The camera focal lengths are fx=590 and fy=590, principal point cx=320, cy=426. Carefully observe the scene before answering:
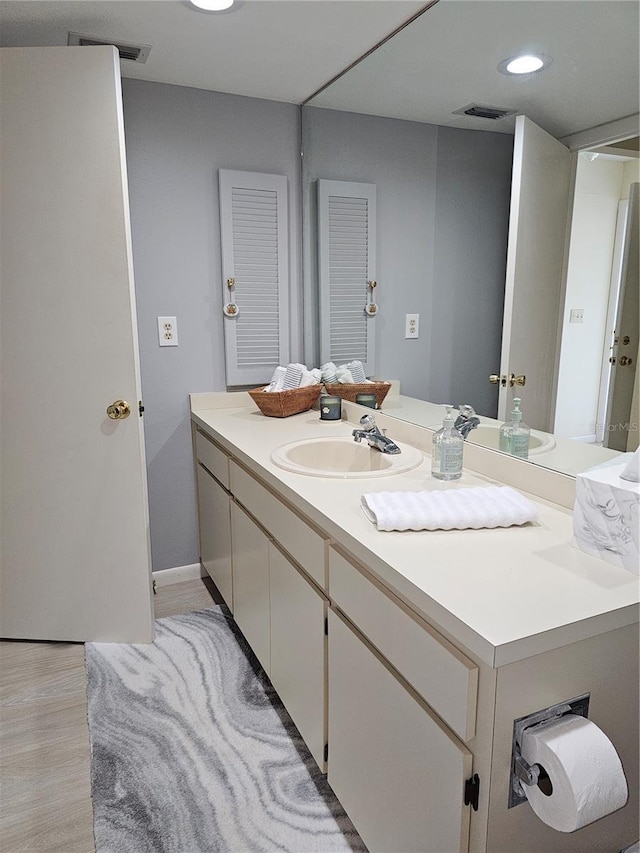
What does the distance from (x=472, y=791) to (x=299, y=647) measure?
70 centimetres

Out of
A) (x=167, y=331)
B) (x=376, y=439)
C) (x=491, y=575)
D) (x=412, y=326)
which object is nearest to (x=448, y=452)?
(x=376, y=439)

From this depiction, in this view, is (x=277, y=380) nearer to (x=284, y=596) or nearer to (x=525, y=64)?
(x=284, y=596)

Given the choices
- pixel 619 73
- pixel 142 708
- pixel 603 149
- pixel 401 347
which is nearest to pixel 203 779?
pixel 142 708

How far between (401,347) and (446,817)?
1.50 meters

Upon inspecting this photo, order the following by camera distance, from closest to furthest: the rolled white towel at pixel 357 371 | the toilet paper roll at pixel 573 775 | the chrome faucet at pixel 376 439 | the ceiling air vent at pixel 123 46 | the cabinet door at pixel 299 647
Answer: the toilet paper roll at pixel 573 775 < the cabinet door at pixel 299 647 < the chrome faucet at pixel 376 439 < the ceiling air vent at pixel 123 46 < the rolled white towel at pixel 357 371

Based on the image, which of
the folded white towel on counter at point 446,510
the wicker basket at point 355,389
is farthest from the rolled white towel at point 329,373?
the folded white towel on counter at point 446,510

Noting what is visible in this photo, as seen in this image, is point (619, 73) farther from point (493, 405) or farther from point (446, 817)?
point (446, 817)

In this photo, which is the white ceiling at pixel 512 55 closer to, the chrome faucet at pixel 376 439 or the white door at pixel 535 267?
the white door at pixel 535 267

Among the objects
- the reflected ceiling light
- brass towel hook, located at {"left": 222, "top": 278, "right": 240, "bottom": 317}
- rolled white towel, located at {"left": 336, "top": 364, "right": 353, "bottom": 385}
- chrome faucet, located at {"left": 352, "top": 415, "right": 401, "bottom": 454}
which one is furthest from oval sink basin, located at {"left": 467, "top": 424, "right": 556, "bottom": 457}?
the reflected ceiling light

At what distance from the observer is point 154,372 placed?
248cm

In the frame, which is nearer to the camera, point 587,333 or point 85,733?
point 587,333

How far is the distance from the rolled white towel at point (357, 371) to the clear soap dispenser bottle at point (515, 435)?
2.95 feet

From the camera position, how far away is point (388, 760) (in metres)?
1.14

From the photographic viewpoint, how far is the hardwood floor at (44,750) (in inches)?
57.6
